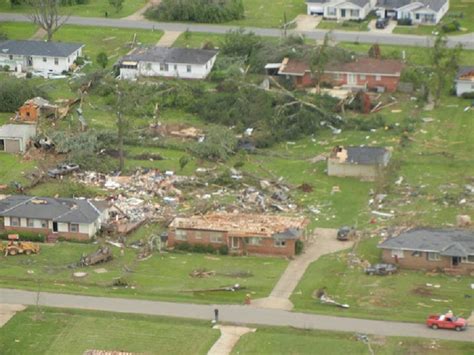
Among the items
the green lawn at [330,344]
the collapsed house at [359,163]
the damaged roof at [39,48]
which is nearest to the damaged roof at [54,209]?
the collapsed house at [359,163]

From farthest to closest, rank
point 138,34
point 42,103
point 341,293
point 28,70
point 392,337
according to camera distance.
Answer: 1. point 138,34
2. point 28,70
3. point 42,103
4. point 341,293
5. point 392,337

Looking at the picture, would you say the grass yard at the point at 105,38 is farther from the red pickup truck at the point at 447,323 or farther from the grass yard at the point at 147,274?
the red pickup truck at the point at 447,323

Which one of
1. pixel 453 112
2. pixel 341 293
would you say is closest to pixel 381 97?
pixel 453 112

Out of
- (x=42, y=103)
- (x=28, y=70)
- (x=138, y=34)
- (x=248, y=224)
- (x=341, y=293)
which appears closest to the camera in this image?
(x=341, y=293)

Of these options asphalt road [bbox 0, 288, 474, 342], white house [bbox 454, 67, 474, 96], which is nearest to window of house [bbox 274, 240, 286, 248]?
asphalt road [bbox 0, 288, 474, 342]

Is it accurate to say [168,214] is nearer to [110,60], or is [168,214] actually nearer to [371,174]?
[371,174]

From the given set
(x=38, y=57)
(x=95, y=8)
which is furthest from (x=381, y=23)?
(x=38, y=57)
